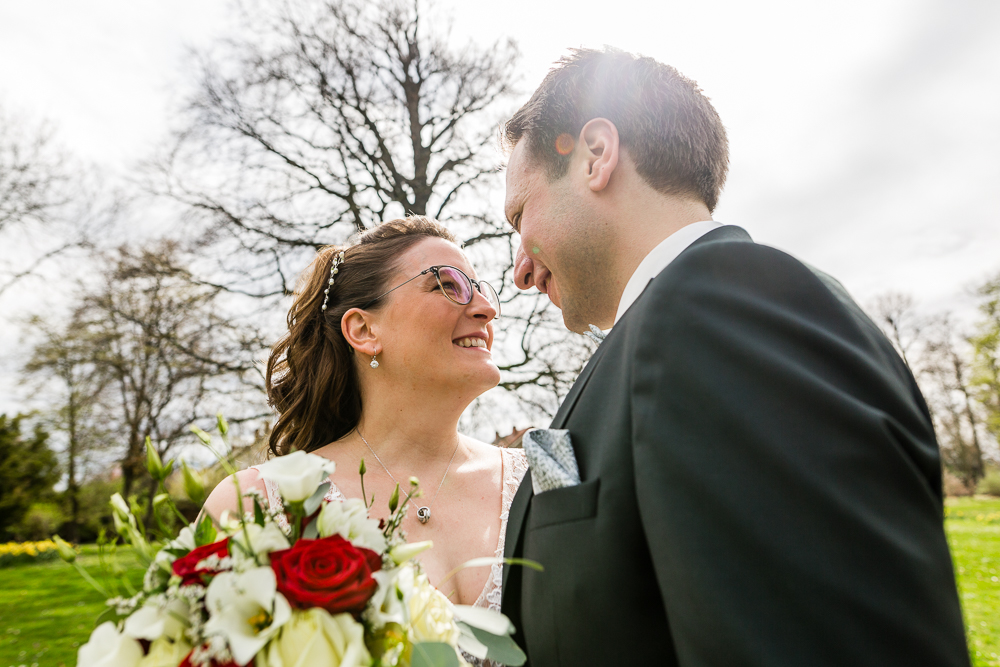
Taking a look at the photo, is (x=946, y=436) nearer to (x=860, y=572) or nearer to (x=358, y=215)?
(x=358, y=215)

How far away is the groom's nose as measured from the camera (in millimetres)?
2553

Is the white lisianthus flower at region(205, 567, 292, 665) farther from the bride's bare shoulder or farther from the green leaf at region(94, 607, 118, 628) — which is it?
the bride's bare shoulder

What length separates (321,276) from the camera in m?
3.88

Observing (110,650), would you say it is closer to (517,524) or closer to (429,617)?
(429,617)

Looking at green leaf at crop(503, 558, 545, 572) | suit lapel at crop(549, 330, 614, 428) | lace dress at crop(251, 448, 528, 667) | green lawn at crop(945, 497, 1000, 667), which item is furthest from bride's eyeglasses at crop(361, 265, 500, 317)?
green lawn at crop(945, 497, 1000, 667)

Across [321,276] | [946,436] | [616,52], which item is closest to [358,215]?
[321,276]

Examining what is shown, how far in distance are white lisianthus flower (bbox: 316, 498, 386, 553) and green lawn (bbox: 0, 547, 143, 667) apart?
232 inches

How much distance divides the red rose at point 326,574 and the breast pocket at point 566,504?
495mm

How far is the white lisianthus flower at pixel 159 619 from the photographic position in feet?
3.45

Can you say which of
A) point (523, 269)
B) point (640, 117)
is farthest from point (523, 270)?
point (640, 117)

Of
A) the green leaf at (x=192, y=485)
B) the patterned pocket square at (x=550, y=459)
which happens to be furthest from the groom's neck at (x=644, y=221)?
the green leaf at (x=192, y=485)

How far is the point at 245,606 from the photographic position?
105cm

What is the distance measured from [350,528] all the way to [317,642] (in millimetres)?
262

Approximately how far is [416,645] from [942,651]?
968 millimetres
